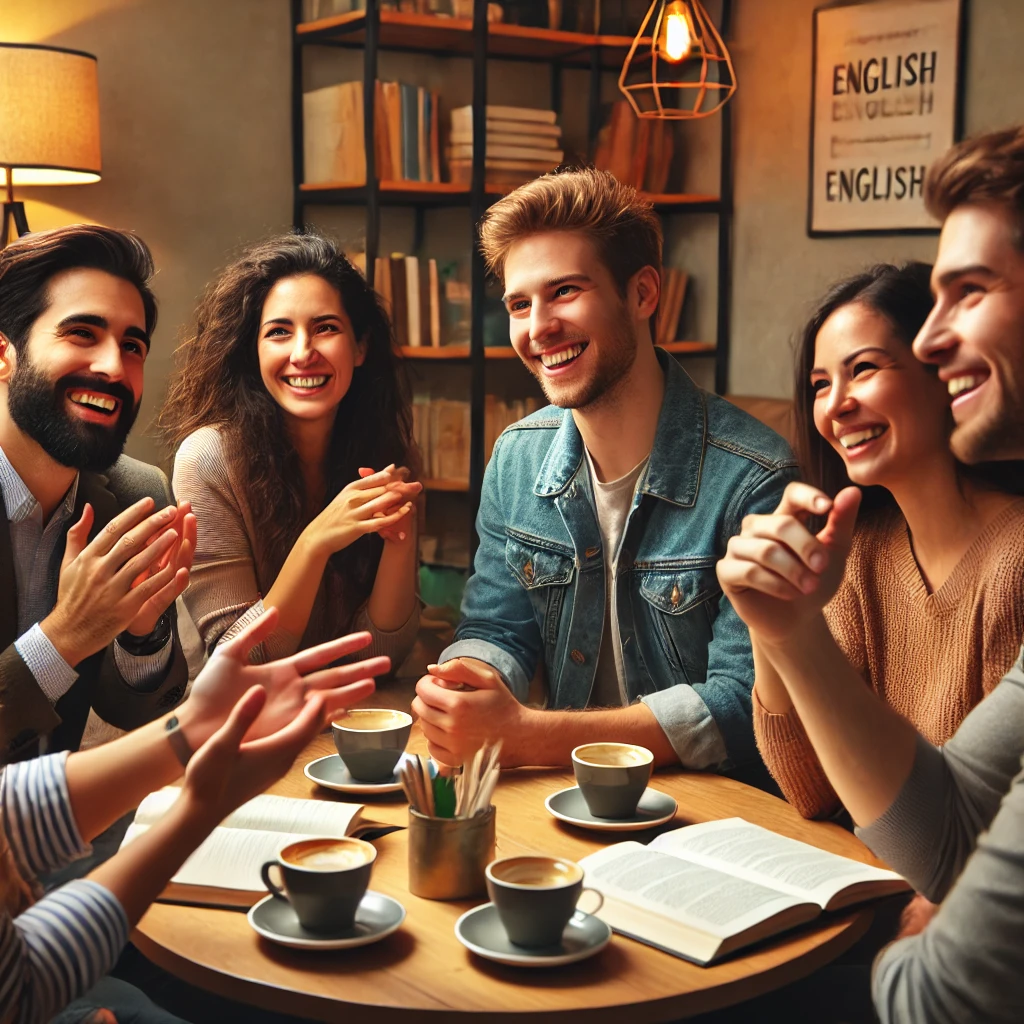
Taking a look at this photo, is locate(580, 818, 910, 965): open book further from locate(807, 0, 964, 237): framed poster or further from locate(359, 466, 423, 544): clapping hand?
locate(807, 0, 964, 237): framed poster

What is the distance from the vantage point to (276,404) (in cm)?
250

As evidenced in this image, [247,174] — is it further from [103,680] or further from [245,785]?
[245,785]

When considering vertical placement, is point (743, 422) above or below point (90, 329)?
below

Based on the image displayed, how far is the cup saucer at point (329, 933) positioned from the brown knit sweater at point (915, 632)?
54 centimetres

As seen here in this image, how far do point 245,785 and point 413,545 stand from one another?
4.05ft

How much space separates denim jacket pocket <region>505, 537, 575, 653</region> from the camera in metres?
2.10

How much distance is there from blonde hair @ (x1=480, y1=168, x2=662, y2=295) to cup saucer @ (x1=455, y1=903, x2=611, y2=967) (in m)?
1.28

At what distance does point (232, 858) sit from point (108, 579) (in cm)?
61

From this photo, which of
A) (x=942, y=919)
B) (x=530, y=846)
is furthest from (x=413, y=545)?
(x=942, y=919)

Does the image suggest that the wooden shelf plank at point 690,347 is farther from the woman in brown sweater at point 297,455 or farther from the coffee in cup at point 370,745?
the coffee in cup at point 370,745

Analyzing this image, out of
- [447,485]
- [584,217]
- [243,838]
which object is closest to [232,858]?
[243,838]

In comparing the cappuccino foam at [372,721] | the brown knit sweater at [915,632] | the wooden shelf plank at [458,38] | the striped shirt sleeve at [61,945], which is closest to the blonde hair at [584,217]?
the brown knit sweater at [915,632]

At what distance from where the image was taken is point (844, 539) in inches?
47.0

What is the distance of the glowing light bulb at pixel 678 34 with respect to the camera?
343 cm
